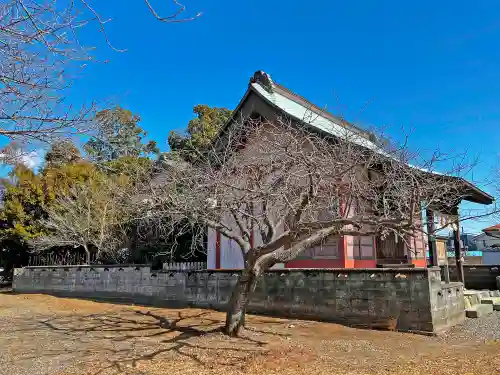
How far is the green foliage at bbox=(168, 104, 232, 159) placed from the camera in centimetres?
2169

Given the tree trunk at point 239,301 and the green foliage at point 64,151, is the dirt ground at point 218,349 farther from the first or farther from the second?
the green foliage at point 64,151

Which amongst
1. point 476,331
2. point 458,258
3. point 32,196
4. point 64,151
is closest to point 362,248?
point 458,258

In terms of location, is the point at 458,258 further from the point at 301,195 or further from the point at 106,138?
the point at 106,138

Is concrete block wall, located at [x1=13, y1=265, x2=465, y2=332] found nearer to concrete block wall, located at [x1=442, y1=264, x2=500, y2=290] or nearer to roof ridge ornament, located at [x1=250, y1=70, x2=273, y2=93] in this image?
concrete block wall, located at [x1=442, y1=264, x2=500, y2=290]

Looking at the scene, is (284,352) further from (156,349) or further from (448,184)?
(448,184)

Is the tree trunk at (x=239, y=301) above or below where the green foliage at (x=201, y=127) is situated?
below

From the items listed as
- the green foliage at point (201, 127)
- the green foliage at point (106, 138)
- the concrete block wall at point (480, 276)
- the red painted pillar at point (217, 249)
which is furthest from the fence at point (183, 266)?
the green foliage at point (106, 138)

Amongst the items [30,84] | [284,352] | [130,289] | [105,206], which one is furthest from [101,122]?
[105,206]

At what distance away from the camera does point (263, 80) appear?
14.3 m

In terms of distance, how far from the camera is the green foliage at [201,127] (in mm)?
21691

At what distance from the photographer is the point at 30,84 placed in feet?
11.1

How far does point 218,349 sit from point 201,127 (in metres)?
18.5

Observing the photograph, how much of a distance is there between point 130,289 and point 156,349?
26.5 ft

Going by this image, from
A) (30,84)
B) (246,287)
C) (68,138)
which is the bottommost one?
(246,287)
